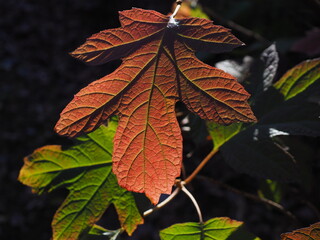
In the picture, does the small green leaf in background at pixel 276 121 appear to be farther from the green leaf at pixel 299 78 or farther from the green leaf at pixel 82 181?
the green leaf at pixel 82 181

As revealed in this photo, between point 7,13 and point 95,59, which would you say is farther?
point 7,13

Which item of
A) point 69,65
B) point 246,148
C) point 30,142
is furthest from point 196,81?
point 69,65

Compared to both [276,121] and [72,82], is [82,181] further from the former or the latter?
[72,82]

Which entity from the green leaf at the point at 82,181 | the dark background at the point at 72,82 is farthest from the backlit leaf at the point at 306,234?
→ the dark background at the point at 72,82

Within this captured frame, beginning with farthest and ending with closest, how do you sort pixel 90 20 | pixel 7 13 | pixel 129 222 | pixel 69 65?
pixel 7 13, pixel 90 20, pixel 69 65, pixel 129 222

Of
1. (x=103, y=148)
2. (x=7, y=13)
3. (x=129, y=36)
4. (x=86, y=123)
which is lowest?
(x=103, y=148)

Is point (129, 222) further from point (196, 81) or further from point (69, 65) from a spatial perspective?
point (69, 65)

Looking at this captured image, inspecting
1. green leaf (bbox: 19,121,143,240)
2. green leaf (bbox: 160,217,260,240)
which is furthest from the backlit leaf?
green leaf (bbox: 19,121,143,240)

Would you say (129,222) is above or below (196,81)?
below
